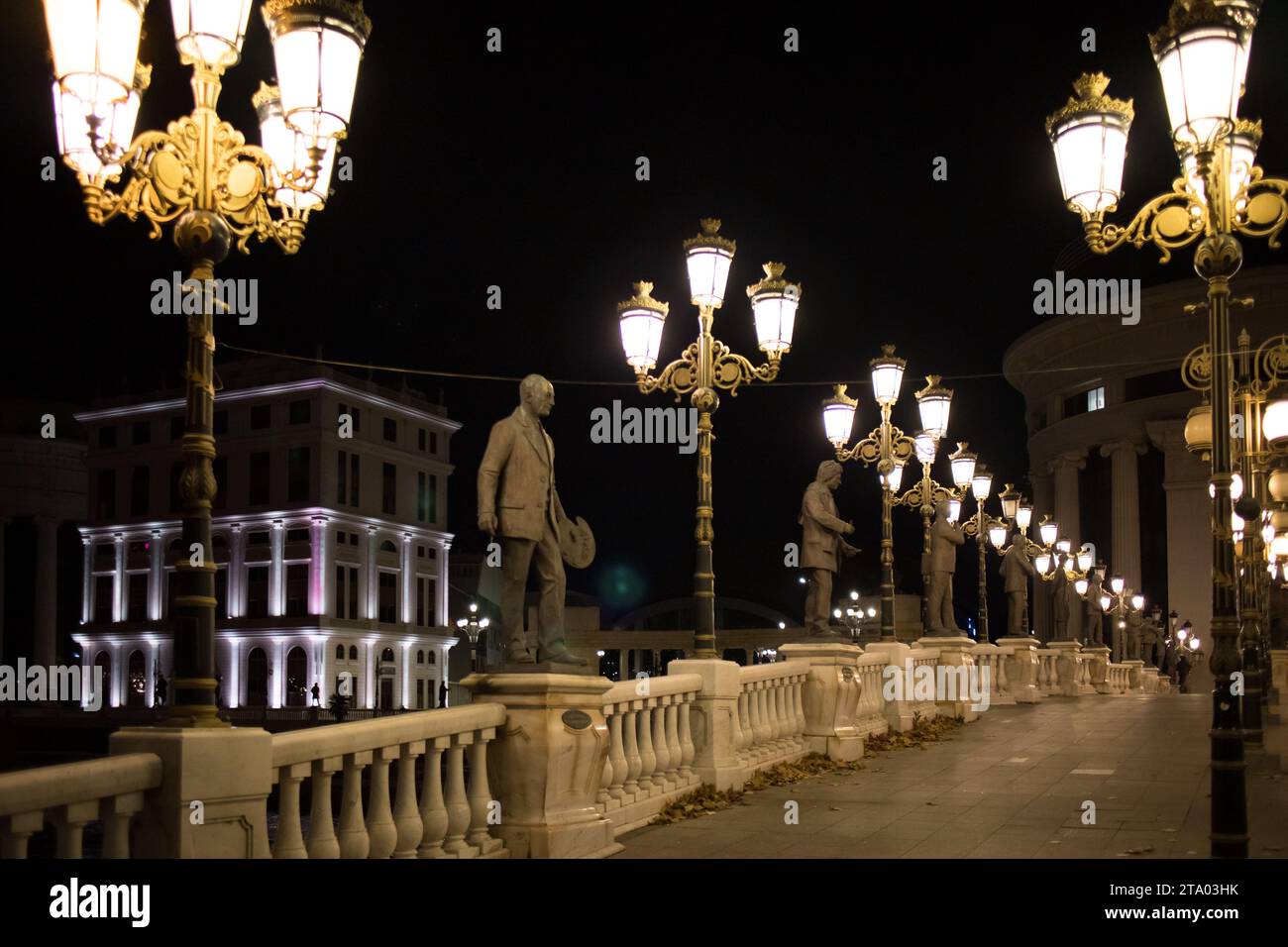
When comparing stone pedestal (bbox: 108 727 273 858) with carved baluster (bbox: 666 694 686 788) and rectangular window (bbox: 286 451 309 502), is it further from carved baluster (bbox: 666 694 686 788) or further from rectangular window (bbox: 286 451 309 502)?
rectangular window (bbox: 286 451 309 502)

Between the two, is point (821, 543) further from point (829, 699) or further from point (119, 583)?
point (119, 583)

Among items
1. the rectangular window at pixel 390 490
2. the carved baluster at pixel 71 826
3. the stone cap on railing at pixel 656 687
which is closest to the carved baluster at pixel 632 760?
the stone cap on railing at pixel 656 687

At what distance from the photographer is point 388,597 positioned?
278 feet

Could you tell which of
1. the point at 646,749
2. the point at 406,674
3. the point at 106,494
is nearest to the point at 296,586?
the point at 406,674

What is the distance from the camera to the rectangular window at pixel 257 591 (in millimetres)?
79812

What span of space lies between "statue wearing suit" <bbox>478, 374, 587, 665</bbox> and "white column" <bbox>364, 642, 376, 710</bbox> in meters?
73.6

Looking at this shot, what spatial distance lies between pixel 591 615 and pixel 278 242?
6639cm

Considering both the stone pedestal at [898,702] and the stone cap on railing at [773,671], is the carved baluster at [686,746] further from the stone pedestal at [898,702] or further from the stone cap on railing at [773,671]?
the stone pedestal at [898,702]

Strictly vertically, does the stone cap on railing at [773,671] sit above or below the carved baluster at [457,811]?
above

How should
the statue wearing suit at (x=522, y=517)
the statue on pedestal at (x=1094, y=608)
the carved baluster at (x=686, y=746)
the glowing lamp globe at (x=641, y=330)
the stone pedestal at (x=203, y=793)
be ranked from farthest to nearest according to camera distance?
the statue on pedestal at (x=1094, y=608), the glowing lamp globe at (x=641, y=330), the carved baluster at (x=686, y=746), the statue wearing suit at (x=522, y=517), the stone pedestal at (x=203, y=793)

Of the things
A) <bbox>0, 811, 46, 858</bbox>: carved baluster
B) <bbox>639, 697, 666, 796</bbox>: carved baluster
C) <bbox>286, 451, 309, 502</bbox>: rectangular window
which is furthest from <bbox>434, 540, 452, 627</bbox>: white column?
<bbox>0, 811, 46, 858</bbox>: carved baluster

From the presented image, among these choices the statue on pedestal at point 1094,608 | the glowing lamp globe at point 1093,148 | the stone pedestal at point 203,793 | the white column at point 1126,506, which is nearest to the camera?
the stone pedestal at point 203,793

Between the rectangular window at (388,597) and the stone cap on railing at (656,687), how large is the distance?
72966 millimetres

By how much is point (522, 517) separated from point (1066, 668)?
89.0ft
